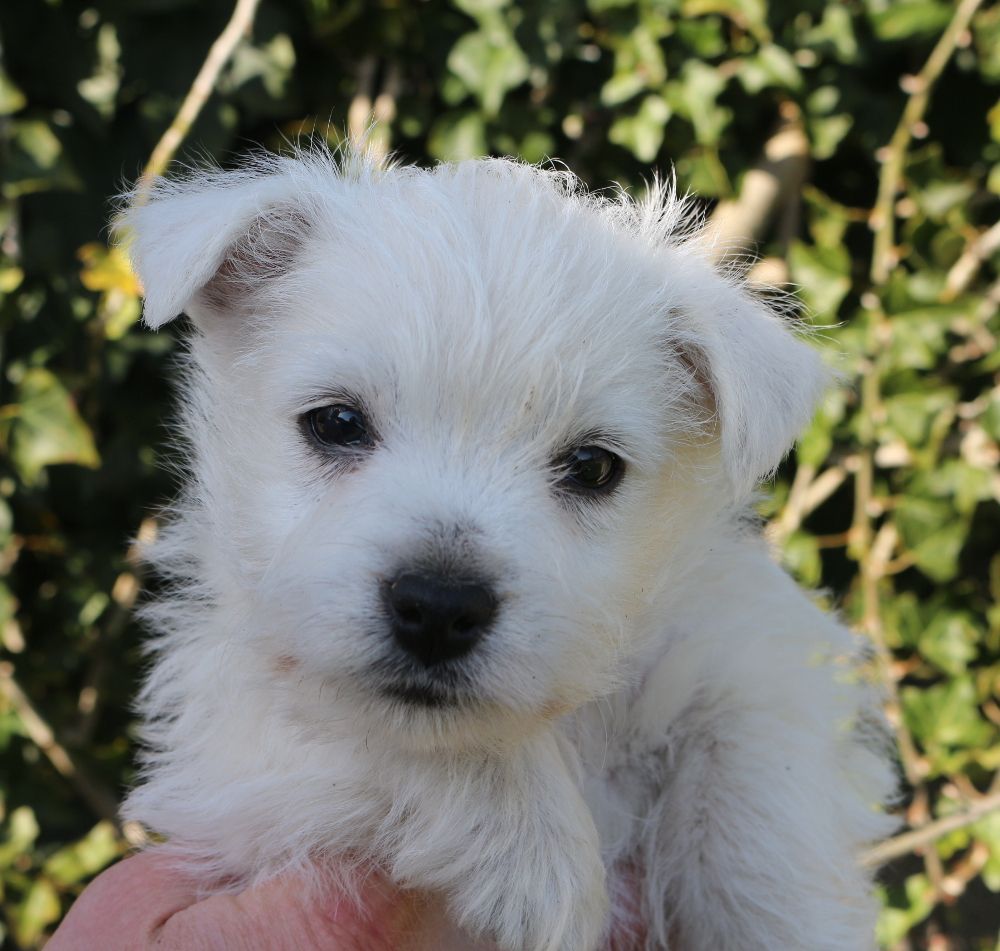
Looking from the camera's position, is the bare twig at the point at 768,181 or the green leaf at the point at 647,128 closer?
the green leaf at the point at 647,128

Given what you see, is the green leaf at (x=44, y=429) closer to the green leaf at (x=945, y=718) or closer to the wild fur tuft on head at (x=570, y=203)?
the wild fur tuft on head at (x=570, y=203)

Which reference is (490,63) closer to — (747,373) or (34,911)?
(747,373)

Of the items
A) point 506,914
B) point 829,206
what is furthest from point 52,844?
point 829,206

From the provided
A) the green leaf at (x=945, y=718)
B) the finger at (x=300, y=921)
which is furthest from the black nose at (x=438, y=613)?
the green leaf at (x=945, y=718)

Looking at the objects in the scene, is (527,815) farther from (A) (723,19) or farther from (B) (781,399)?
(A) (723,19)

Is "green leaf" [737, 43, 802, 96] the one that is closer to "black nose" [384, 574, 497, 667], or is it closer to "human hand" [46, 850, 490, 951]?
"black nose" [384, 574, 497, 667]

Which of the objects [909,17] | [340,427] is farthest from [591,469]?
[909,17]
